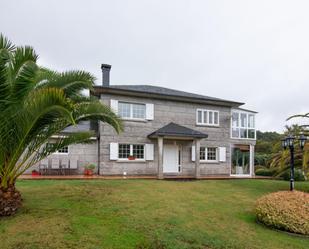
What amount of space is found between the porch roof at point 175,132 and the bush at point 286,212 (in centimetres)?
819

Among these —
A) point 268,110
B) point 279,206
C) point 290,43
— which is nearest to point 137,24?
point 290,43

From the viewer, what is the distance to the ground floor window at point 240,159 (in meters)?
20.0

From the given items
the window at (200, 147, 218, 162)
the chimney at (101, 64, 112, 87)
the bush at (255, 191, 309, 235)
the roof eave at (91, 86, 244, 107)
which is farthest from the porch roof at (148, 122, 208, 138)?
the bush at (255, 191, 309, 235)

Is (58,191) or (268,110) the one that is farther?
(268,110)

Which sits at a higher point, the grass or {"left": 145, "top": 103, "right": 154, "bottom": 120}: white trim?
{"left": 145, "top": 103, "right": 154, "bottom": 120}: white trim

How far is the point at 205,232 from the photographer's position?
5801mm

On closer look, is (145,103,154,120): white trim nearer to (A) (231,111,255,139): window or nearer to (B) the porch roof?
(B) the porch roof

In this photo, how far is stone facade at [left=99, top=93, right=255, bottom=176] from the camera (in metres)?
15.4

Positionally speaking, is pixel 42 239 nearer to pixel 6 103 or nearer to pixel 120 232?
pixel 120 232

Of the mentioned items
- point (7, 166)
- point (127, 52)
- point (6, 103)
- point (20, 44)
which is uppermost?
point (127, 52)

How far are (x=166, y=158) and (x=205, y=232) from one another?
1124cm

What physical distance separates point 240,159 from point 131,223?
23.3 m

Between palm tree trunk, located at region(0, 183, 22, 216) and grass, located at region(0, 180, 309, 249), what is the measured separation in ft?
0.68

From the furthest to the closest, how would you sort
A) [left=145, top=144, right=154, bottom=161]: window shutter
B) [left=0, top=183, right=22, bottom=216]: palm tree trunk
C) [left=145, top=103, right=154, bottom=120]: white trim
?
[left=145, top=103, right=154, bottom=120]: white trim, [left=145, top=144, right=154, bottom=161]: window shutter, [left=0, top=183, right=22, bottom=216]: palm tree trunk
